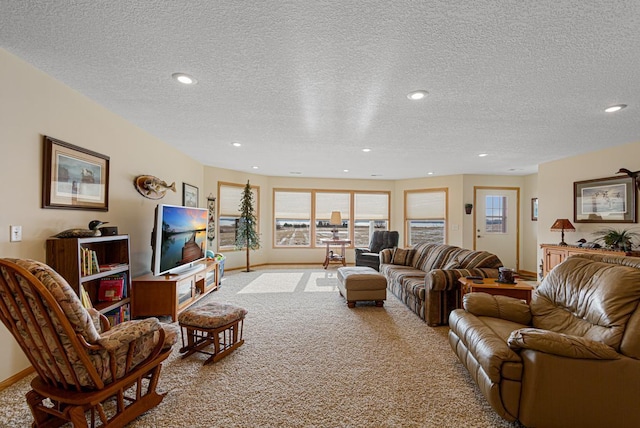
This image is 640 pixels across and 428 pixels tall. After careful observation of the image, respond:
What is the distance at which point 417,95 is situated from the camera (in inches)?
104

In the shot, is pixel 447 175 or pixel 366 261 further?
pixel 447 175

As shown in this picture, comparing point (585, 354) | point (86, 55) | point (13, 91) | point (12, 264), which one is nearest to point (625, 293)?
point (585, 354)

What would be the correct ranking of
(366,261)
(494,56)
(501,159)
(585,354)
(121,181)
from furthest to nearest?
(366,261) → (501,159) → (121,181) → (494,56) → (585,354)

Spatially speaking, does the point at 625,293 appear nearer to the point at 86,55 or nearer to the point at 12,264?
the point at 12,264

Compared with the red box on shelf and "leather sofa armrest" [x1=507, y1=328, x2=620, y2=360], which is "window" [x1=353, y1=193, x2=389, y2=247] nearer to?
the red box on shelf

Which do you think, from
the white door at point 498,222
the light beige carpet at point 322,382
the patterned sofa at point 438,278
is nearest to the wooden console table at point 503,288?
the patterned sofa at point 438,278

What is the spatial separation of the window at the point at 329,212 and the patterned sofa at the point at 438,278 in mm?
3096

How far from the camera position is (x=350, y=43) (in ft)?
6.14

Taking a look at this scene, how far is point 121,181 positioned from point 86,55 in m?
1.67

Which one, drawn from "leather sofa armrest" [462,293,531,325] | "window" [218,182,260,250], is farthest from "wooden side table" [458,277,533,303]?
"window" [218,182,260,250]

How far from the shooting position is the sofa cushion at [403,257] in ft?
17.5

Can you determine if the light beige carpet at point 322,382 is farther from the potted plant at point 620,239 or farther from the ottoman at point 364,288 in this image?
the potted plant at point 620,239

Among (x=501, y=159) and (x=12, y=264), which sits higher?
(x=501, y=159)

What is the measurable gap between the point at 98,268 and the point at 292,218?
5293 mm
